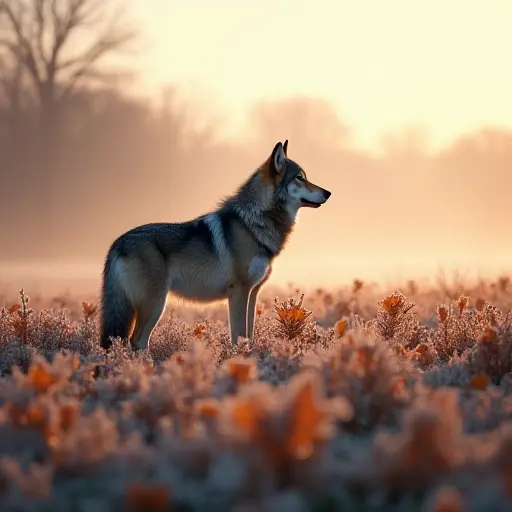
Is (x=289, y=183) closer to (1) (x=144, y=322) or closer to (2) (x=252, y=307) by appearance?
(2) (x=252, y=307)

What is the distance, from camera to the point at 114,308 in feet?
22.6

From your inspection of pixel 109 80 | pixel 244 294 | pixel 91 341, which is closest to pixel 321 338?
pixel 244 294

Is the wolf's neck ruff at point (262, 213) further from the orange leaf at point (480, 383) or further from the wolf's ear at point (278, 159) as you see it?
the orange leaf at point (480, 383)

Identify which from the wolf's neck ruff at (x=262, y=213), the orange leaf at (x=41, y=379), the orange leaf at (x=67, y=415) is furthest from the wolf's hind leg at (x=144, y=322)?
the orange leaf at (x=67, y=415)

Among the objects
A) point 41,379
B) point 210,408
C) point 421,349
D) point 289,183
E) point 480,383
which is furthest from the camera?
point 289,183

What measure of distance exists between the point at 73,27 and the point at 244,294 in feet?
95.3

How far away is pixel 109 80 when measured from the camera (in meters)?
34.0

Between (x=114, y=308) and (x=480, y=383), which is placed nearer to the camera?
(x=480, y=383)

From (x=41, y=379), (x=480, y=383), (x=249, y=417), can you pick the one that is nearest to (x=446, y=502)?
(x=249, y=417)

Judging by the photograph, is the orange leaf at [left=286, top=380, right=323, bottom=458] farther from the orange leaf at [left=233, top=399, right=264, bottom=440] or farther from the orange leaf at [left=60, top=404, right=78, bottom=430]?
the orange leaf at [left=60, top=404, right=78, bottom=430]

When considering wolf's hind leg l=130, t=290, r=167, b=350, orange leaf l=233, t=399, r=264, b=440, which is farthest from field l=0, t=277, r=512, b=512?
wolf's hind leg l=130, t=290, r=167, b=350

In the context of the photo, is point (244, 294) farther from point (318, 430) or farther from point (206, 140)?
point (206, 140)

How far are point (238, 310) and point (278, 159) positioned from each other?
59.2 inches

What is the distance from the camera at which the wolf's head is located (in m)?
7.83
